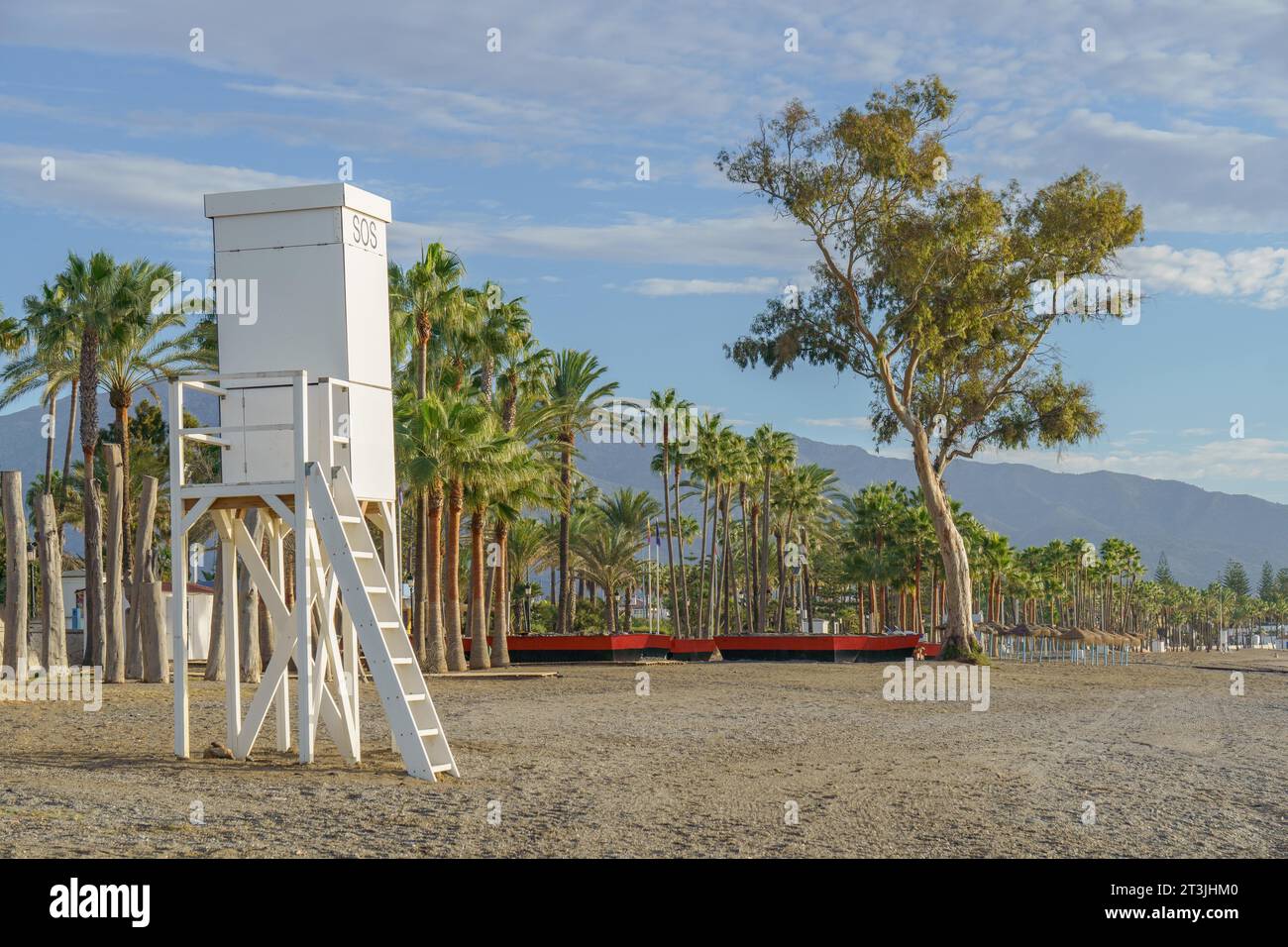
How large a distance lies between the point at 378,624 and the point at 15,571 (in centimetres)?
1427

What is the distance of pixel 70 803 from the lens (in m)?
11.6

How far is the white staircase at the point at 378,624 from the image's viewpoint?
1370 centimetres

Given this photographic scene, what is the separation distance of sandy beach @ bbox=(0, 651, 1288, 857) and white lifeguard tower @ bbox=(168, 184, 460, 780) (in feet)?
3.58

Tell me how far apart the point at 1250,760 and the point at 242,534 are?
12325 mm

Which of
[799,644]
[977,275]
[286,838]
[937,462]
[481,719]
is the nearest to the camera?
[286,838]

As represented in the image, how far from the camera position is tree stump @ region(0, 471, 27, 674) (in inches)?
999

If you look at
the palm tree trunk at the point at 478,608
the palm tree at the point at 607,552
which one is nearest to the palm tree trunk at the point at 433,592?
the palm tree trunk at the point at 478,608

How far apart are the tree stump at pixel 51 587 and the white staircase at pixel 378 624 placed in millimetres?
15032

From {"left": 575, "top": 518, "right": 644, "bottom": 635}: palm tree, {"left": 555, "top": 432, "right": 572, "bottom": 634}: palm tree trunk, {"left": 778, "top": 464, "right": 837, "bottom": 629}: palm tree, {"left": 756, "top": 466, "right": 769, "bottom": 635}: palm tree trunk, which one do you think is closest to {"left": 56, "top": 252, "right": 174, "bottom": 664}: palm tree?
{"left": 555, "top": 432, "right": 572, "bottom": 634}: palm tree trunk

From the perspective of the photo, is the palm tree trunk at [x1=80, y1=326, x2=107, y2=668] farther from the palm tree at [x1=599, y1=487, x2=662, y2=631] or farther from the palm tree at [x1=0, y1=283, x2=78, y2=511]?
the palm tree at [x1=599, y1=487, x2=662, y2=631]

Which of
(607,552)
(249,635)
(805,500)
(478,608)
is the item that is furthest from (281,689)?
(805,500)

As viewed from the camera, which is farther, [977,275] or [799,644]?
[799,644]

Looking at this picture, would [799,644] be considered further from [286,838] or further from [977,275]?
[286,838]

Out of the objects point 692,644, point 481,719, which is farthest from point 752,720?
point 692,644
